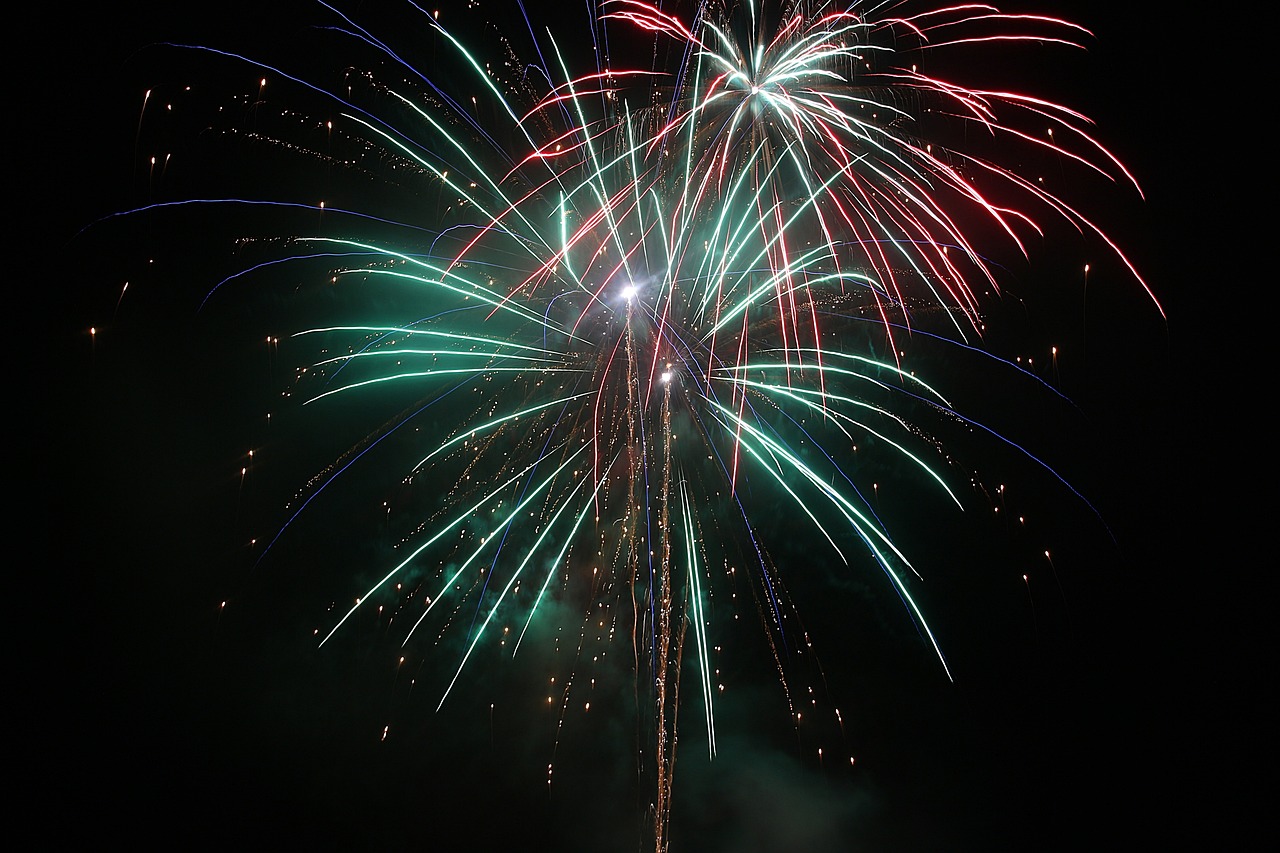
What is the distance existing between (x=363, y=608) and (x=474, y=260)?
19.8ft

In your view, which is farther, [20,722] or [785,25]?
[20,722]

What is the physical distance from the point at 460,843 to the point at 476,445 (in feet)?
33.4

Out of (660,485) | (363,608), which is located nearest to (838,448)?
(660,485)

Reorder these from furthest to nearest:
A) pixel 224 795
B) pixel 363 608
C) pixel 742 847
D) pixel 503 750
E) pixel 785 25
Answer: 1. pixel 742 847
2. pixel 503 750
3. pixel 224 795
4. pixel 363 608
5. pixel 785 25

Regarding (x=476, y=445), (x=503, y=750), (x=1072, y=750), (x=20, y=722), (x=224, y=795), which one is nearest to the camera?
(x=476, y=445)

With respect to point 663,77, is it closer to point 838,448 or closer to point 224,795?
point 838,448

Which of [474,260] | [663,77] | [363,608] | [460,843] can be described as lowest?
[460,843]

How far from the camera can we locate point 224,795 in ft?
37.3

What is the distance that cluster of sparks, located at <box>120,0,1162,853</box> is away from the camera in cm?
503

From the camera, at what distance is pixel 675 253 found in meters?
5.47

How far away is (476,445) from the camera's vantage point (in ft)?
23.7

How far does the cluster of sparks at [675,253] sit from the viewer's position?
503cm

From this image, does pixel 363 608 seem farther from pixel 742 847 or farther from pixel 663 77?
pixel 742 847

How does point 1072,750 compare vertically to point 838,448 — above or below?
below
